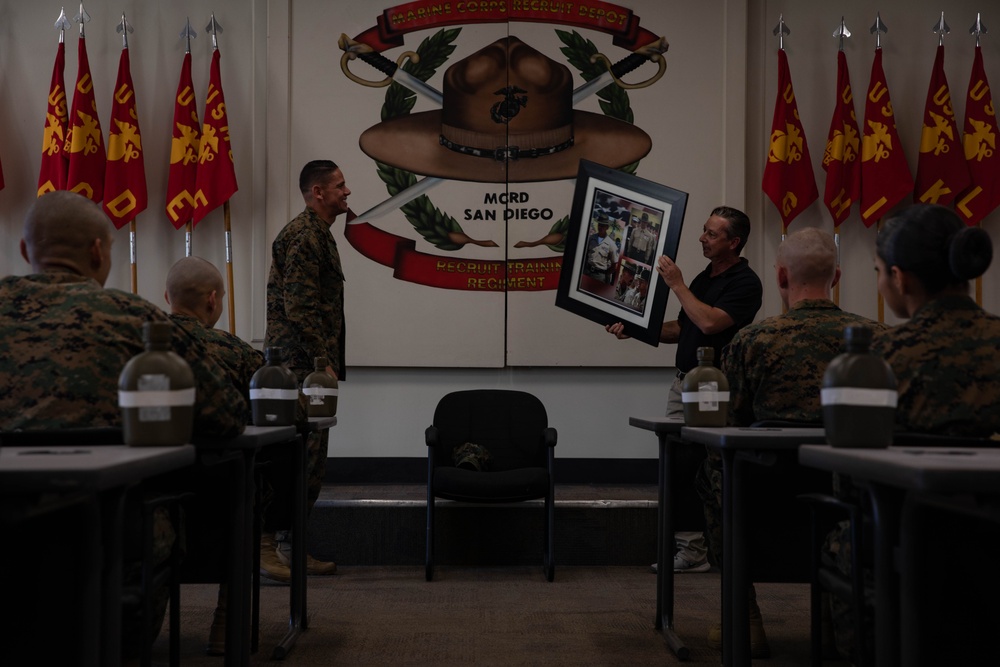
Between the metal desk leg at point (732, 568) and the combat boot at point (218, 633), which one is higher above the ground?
the metal desk leg at point (732, 568)

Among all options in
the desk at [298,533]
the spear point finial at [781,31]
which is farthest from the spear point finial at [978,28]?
the desk at [298,533]

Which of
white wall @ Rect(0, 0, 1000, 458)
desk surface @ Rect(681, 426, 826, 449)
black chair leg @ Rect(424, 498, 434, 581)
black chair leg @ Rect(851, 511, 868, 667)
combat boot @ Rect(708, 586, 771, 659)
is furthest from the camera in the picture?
A: white wall @ Rect(0, 0, 1000, 458)

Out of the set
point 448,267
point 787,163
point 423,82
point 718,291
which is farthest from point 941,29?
point 448,267

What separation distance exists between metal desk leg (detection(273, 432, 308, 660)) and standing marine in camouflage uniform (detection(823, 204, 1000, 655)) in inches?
70.9

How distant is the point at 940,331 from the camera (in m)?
1.94

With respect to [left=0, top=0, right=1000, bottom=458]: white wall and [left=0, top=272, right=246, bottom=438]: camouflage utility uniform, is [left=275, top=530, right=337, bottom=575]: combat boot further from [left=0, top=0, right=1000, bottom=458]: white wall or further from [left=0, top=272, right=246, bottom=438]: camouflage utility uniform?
[left=0, top=272, right=246, bottom=438]: camouflage utility uniform

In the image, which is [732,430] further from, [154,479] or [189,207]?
[189,207]

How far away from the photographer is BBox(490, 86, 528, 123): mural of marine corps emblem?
5828 millimetres

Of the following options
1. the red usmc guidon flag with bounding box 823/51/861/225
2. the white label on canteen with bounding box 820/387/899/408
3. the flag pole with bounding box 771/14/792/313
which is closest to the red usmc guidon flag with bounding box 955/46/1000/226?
the red usmc guidon flag with bounding box 823/51/861/225

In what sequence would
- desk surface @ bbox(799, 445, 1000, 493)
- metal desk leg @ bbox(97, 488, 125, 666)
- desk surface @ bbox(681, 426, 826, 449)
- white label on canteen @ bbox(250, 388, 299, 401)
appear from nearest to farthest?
desk surface @ bbox(799, 445, 1000, 493)
metal desk leg @ bbox(97, 488, 125, 666)
desk surface @ bbox(681, 426, 826, 449)
white label on canteen @ bbox(250, 388, 299, 401)

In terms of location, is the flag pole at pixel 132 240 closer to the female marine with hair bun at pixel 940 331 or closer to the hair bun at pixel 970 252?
the female marine with hair bun at pixel 940 331

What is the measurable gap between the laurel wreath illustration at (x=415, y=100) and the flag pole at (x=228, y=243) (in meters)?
0.96

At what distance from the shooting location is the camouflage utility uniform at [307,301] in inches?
162

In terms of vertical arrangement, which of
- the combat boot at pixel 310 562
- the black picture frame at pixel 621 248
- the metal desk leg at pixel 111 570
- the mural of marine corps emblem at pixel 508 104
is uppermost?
the mural of marine corps emblem at pixel 508 104
